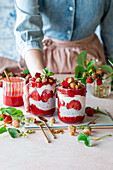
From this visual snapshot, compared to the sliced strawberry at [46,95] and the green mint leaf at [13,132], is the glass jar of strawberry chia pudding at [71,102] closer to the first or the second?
the sliced strawberry at [46,95]

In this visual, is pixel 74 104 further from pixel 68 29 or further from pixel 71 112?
pixel 68 29

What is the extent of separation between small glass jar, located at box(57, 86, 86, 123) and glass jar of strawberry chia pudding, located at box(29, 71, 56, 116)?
0.19ft

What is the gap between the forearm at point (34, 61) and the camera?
1202mm

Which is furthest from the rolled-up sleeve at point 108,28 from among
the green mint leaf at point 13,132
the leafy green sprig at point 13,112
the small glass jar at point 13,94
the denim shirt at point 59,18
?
the green mint leaf at point 13,132

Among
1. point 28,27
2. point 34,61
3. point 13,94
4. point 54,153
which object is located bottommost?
point 54,153

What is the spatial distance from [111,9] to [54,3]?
0.48m

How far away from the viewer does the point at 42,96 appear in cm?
85

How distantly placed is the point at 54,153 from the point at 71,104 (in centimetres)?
21

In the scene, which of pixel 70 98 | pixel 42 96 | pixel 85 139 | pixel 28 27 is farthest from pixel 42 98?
pixel 28 27

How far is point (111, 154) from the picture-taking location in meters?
0.63

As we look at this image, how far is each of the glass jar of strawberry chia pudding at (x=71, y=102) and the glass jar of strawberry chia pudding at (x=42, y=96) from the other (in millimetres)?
56

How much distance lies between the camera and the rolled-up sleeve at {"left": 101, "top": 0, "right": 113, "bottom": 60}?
178 centimetres

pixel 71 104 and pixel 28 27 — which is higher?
pixel 28 27

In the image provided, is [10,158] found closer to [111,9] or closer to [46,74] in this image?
[46,74]
